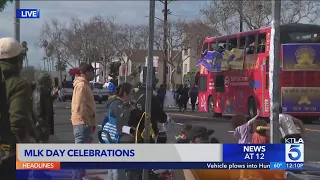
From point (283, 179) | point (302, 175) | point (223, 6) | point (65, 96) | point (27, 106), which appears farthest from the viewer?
point (65, 96)

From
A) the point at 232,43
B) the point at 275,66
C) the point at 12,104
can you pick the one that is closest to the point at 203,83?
the point at 232,43

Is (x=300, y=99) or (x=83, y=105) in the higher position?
(x=83, y=105)

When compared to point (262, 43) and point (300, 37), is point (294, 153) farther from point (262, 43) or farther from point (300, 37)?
point (300, 37)

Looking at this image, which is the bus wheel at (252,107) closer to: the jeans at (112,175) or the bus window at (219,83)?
the bus window at (219,83)

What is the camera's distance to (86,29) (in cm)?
4466

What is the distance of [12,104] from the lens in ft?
13.1

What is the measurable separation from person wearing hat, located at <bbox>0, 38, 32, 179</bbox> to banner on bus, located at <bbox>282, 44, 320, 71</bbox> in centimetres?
1813

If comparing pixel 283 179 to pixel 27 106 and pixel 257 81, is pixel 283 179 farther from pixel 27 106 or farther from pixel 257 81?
pixel 257 81

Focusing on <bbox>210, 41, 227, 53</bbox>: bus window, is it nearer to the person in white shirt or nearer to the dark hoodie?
the person in white shirt

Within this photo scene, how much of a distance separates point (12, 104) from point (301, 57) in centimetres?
1878

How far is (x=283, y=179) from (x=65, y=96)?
39.3 metres

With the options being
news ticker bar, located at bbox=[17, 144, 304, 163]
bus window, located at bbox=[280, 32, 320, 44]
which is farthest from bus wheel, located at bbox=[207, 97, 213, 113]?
news ticker bar, located at bbox=[17, 144, 304, 163]

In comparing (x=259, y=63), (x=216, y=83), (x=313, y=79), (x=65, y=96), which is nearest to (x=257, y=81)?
(x=259, y=63)

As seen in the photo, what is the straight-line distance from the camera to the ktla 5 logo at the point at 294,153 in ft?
17.1
